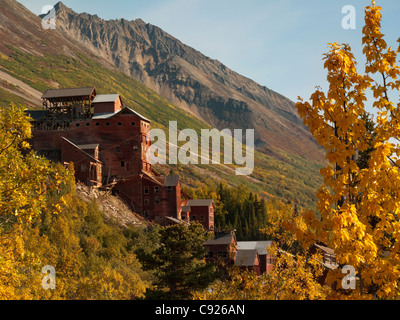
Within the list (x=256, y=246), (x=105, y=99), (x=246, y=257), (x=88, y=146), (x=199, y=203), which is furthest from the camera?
(x=199, y=203)

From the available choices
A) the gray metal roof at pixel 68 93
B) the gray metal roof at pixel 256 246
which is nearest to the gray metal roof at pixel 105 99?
the gray metal roof at pixel 68 93

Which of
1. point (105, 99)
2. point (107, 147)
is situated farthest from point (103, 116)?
point (107, 147)

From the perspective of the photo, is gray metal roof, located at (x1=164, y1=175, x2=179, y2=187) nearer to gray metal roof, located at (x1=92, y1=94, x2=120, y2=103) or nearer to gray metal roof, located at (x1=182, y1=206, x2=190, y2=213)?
gray metal roof, located at (x1=182, y1=206, x2=190, y2=213)

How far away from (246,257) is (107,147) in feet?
93.9

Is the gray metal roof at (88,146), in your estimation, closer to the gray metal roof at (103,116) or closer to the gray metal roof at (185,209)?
the gray metal roof at (103,116)

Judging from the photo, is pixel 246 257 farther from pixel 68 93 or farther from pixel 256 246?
pixel 68 93

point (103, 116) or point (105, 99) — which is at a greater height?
point (105, 99)

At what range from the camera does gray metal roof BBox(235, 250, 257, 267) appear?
6856cm

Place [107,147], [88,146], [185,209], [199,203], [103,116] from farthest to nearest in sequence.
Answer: [199,203]
[185,209]
[103,116]
[107,147]
[88,146]

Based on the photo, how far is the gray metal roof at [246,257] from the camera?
68.6 meters

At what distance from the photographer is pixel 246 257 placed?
2707 inches

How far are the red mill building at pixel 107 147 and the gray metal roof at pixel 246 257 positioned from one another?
1151 centimetres

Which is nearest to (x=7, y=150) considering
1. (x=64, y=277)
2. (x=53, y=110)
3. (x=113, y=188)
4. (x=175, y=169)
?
(x=64, y=277)
